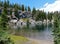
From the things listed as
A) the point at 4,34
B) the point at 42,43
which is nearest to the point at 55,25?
the point at 4,34

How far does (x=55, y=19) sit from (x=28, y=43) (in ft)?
102

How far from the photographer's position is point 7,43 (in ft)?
37.5

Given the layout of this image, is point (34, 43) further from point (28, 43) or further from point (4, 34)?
point (4, 34)

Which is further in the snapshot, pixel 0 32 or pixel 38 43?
pixel 38 43

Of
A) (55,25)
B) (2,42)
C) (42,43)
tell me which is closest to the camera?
(2,42)

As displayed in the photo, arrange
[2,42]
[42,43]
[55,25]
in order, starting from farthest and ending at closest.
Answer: [42,43]
[55,25]
[2,42]

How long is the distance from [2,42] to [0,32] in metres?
0.77

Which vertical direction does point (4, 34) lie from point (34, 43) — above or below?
above

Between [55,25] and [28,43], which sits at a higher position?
[55,25]

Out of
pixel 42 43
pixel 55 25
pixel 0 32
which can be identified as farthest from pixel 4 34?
pixel 42 43

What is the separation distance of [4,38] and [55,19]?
65.3 feet

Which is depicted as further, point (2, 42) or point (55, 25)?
point (55, 25)

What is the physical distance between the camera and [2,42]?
1115cm

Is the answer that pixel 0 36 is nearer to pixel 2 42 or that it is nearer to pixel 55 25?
pixel 2 42
